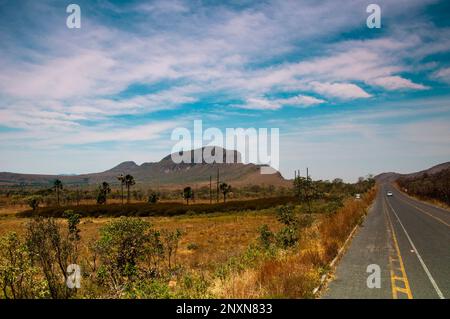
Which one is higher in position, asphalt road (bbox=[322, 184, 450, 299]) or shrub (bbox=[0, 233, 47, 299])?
shrub (bbox=[0, 233, 47, 299])

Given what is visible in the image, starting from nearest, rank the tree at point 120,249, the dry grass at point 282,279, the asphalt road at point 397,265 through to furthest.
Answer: the dry grass at point 282,279 < the asphalt road at point 397,265 < the tree at point 120,249

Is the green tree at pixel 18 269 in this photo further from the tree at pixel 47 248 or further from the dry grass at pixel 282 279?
the dry grass at pixel 282 279

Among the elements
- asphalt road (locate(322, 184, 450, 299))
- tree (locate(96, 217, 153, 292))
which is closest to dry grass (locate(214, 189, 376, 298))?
asphalt road (locate(322, 184, 450, 299))

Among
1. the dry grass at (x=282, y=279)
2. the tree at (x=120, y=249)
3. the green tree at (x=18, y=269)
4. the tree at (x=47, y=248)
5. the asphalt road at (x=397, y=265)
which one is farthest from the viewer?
the tree at (x=120, y=249)

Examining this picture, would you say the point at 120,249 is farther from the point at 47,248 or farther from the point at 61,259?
the point at 47,248

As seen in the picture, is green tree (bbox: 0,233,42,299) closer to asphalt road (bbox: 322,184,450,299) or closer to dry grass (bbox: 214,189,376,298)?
dry grass (bbox: 214,189,376,298)

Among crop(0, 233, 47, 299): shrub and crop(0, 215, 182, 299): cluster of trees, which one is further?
crop(0, 215, 182, 299): cluster of trees

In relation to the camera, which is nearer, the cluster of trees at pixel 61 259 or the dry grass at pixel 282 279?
the dry grass at pixel 282 279

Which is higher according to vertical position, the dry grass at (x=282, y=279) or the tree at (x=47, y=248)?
the tree at (x=47, y=248)

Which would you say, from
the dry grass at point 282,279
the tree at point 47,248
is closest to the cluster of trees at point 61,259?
the tree at point 47,248

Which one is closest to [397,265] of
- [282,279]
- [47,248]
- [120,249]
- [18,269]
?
[282,279]
